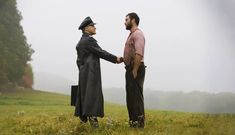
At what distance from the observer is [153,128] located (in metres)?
10.5

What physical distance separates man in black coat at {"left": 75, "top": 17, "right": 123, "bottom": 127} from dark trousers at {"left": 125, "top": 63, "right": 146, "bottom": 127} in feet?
1.89

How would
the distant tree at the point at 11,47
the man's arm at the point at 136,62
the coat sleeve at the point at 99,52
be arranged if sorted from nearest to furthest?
the man's arm at the point at 136,62 → the coat sleeve at the point at 99,52 → the distant tree at the point at 11,47

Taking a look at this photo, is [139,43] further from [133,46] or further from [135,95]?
[135,95]

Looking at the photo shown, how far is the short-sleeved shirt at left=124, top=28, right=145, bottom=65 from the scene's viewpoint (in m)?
9.92

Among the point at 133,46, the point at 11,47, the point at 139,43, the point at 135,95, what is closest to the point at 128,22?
the point at 133,46

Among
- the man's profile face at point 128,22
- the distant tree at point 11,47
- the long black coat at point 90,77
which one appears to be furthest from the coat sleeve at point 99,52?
the distant tree at point 11,47

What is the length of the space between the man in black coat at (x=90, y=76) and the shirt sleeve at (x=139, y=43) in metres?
0.78

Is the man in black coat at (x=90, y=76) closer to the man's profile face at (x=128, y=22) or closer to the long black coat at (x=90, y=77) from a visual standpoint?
the long black coat at (x=90, y=77)

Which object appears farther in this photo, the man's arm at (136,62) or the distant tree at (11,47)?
the distant tree at (11,47)

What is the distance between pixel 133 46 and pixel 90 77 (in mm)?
1226

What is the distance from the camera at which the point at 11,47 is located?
40.7 meters

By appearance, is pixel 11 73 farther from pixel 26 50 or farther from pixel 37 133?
pixel 37 133

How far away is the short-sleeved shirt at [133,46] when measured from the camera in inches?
391

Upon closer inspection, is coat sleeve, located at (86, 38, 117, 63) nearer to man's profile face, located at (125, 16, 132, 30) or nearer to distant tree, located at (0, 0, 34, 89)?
man's profile face, located at (125, 16, 132, 30)
